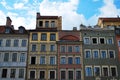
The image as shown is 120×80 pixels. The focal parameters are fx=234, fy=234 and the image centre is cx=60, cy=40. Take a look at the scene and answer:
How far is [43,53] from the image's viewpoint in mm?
45625

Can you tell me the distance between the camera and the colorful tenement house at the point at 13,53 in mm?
44250

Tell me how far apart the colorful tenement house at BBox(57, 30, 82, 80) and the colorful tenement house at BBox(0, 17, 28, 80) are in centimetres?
692

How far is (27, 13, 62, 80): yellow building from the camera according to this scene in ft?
145

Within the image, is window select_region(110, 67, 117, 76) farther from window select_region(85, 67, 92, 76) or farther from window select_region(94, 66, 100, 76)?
window select_region(85, 67, 92, 76)

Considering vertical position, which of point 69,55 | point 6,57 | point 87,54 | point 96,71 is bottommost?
point 96,71

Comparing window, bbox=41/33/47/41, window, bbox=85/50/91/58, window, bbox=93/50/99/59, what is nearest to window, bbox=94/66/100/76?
window, bbox=93/50/99/59

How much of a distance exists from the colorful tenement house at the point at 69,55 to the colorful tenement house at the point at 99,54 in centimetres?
102

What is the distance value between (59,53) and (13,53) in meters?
8.98

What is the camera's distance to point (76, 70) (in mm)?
44188

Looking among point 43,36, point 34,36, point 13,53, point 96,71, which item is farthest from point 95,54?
point 13,53

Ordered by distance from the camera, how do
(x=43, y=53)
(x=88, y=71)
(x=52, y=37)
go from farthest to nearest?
1. (x=52, y=37)
2. (x=43, y=53)
3. (x=88, y=71)

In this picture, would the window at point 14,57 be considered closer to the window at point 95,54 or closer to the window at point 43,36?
the window at point 43,36

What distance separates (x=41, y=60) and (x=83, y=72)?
8.39 m

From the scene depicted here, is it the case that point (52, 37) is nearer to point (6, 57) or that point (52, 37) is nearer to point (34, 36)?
point (34, 36)
